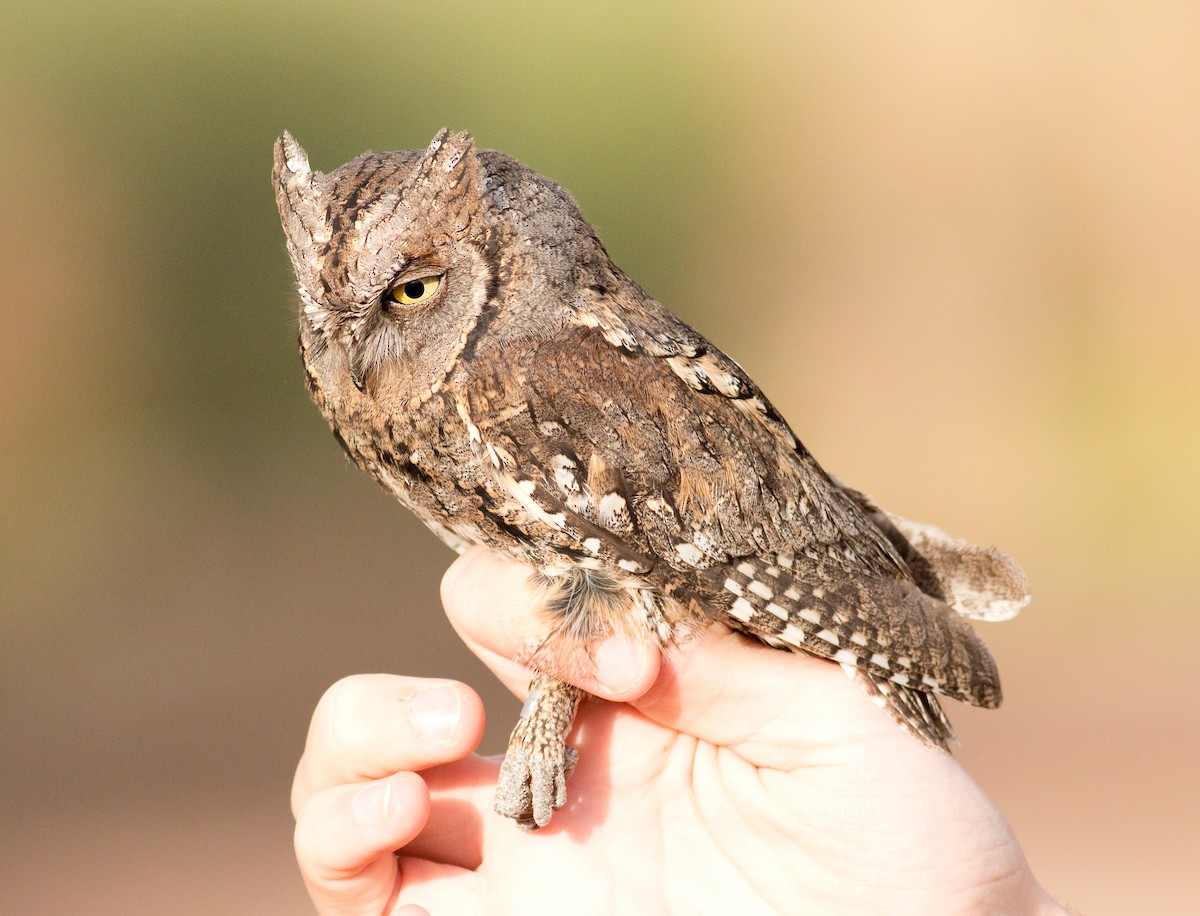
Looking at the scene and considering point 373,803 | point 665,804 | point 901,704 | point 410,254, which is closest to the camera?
point 410,254

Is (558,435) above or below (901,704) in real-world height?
above

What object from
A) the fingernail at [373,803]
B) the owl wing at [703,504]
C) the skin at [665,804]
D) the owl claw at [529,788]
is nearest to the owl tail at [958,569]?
the owl wing at [703,504]

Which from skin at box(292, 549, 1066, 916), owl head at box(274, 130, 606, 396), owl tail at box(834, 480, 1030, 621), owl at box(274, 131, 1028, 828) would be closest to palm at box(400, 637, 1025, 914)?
skin at box(292, 549, 1066, 916)

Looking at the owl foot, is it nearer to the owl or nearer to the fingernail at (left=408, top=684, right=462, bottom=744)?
the owl

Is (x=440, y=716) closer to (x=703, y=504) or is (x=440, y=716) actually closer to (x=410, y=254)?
(x=703, y=504)

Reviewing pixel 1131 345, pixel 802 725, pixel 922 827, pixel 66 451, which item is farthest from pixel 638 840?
pixel 1131 345

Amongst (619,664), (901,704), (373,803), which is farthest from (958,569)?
(373,803)

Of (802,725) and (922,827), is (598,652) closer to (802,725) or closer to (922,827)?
(802,725)
